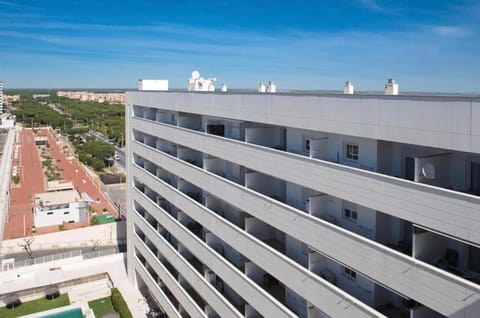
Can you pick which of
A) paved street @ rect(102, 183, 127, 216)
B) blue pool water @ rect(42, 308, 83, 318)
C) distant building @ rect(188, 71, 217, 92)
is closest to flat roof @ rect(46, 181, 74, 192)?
paved street @ rect(102, 183, 127, 216)

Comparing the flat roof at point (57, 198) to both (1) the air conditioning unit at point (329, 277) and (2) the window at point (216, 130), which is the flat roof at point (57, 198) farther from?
(1) the air conditioning unit at point (329, 277)

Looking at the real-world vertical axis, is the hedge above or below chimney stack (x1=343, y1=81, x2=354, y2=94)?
below

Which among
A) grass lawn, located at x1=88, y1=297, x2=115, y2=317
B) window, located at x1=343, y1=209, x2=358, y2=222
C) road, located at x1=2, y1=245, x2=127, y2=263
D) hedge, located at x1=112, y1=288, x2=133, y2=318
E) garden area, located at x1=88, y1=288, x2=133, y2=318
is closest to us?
window, located at x1=343, y1=209, x2=358, y2=222

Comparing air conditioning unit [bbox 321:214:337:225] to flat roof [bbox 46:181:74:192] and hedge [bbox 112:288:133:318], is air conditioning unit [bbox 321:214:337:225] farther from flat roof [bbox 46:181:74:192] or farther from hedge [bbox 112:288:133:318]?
flat roof [bbox 46:181:74:192]

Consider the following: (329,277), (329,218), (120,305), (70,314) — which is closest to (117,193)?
(70,314)

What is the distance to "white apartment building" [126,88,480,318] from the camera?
978 cm

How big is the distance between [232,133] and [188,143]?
130 inches

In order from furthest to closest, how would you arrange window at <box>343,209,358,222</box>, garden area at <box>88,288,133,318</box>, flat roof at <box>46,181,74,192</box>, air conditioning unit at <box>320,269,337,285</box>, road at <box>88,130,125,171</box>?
road at <box>88,130,125,171</box> → flat roof at <box>46,181,74,192</box> → garden area at <box>88,288,133,318</box> → air conditioning unit at <box>320,269,337,285</box> → window at <box>343,209,358,222</box>

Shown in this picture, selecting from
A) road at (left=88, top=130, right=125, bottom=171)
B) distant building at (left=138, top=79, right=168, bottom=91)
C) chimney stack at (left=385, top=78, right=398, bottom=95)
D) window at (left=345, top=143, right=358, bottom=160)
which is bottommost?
road at (left=88, top=130, right=125, bottom=171)

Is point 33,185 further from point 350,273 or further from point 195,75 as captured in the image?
point 350,273

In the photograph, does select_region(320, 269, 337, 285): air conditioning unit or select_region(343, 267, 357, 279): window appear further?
select_region(320, 269, 337, 285): air conditioning unit

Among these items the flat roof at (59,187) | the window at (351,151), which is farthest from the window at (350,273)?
the flat roof at (59,187)

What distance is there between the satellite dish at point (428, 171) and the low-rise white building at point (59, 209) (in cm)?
4970

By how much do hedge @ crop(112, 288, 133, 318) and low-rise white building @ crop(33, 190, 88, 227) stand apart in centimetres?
2300
